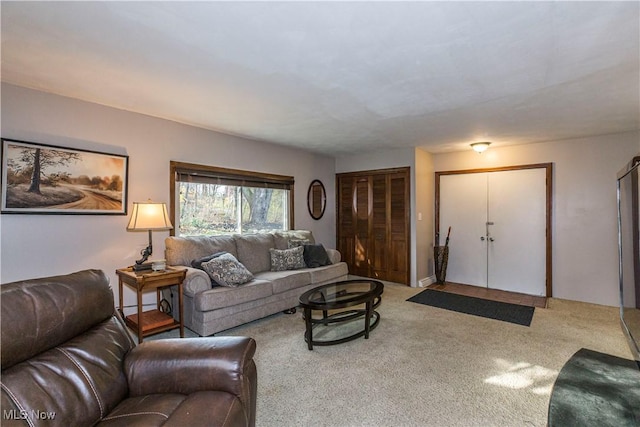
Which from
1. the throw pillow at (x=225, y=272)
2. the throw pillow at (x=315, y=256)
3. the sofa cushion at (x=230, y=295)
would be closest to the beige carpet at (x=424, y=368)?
the sofa cushion at (x=230, y=295)

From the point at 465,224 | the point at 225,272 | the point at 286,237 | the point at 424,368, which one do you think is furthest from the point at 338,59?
the point at 465,224

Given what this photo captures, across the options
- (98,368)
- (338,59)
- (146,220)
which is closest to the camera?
(98,368)

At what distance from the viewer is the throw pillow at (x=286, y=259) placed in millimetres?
4219

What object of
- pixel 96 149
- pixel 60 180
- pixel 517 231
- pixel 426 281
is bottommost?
pixel 426 281

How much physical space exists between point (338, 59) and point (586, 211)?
4.37m

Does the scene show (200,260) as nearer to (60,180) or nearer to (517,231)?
(60,180)

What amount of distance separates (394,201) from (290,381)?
3769 mm

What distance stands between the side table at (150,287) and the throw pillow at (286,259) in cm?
133

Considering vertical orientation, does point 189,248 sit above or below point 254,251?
above

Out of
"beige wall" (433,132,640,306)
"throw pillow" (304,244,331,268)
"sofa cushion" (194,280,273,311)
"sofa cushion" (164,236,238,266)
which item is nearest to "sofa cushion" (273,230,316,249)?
"throw pillow" (304,244,331,268)

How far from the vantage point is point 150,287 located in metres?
2.92

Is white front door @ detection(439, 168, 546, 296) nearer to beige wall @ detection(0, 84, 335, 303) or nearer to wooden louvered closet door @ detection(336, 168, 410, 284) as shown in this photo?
wooden louvered closet door @ detection(336, 168, 410, 284)

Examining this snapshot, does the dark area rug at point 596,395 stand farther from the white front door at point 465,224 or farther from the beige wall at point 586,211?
the white front door at point 465,224

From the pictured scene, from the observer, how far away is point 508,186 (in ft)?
16.4
